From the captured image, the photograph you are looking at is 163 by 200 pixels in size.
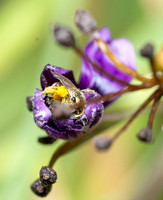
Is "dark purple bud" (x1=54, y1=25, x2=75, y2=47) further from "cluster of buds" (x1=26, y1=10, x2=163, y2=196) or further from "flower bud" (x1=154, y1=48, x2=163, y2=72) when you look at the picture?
"flower bud" (x1=154, y1=48, x2=163, y2=72)

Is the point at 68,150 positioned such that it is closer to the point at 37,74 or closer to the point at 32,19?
the point at 37,74

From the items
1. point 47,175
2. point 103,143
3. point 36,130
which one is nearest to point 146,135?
point 103,143

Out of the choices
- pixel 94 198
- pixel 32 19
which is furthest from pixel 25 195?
pixel 32 19

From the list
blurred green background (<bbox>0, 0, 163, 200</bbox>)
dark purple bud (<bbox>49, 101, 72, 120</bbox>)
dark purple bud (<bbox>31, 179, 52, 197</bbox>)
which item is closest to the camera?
dark purple bud (<bbox>49, 101, 72, 120</bbox>)

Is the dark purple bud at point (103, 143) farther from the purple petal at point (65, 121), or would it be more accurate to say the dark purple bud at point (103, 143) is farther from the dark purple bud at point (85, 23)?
the dark purple bud at point (85, 23)

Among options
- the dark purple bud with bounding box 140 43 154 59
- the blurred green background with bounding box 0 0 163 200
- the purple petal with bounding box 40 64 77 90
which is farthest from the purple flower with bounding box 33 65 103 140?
the blurred green background with bounding box 0 0 163 200

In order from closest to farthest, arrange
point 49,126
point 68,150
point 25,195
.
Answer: point 49,126
point 68,150
point 25,195
